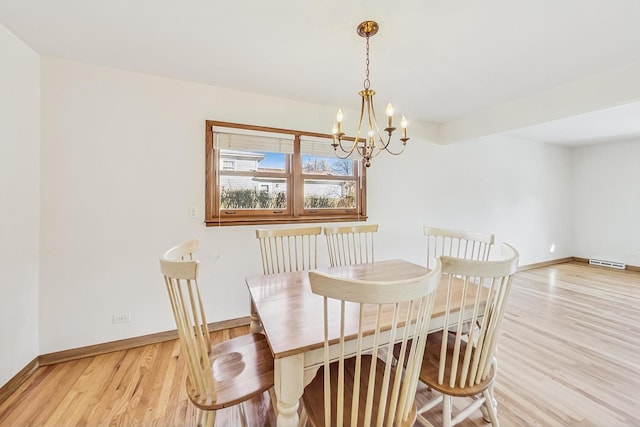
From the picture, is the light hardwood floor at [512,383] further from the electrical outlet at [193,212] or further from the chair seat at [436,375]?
the electrical outlet at [193,212]

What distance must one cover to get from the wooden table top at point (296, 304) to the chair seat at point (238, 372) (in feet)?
0.81

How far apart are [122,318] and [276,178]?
6.00 feet

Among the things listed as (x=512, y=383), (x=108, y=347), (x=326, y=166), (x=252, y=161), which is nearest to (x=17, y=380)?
(x=108, y=347)

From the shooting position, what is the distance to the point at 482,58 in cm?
201

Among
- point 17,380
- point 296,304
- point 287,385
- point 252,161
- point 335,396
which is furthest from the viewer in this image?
point 252,161

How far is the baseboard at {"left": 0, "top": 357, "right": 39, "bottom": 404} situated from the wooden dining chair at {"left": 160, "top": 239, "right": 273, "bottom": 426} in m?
1.48

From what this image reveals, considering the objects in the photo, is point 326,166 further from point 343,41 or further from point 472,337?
point 472,337

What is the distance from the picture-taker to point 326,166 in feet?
10.00

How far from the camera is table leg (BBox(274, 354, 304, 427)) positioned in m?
0.95

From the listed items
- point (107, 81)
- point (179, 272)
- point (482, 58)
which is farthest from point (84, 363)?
point (482, 58)

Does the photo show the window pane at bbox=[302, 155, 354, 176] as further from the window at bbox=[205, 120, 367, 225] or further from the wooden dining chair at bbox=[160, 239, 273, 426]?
the wooden dining chair at bbox=[160, 239, 273, 426]

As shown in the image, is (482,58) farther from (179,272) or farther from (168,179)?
(168,179)

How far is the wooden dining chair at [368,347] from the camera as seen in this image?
0.78 metres

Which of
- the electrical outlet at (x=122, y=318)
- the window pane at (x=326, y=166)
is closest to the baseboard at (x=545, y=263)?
the window pane at (x=326, y=166)
